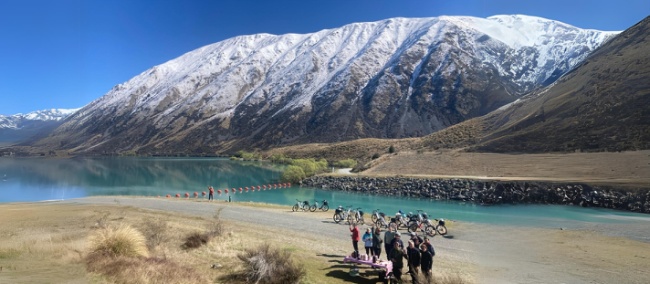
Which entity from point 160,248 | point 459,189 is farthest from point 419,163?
point 160,248

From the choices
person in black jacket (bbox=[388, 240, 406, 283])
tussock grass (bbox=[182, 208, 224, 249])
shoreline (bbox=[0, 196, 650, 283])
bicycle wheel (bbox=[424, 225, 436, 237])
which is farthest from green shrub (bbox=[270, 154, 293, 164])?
person in black jacket (bbox=[388, 240, 406, 283])

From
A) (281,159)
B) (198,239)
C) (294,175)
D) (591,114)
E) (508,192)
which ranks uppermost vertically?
(591,114)

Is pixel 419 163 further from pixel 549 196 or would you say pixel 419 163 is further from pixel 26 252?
pixel 26 252

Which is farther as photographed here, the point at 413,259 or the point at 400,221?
the point at 400,221

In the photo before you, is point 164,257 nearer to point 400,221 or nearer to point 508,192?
point 400,221

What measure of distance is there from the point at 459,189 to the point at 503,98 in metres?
140

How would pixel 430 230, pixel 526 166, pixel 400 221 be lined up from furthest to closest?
1. pixel 526 166
2. pixel 400 221
3. pixel 430 230

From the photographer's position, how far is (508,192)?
45625 mm

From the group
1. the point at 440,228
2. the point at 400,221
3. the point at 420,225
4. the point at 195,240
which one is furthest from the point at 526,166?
the point at 195,240

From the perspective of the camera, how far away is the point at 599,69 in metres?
80.9

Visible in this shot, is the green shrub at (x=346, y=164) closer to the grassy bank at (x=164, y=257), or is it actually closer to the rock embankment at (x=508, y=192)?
the rock embankment at (x=508, y=192)

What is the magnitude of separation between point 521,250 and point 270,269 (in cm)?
1251

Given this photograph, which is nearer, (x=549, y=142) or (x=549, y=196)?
(x=549, y=196)

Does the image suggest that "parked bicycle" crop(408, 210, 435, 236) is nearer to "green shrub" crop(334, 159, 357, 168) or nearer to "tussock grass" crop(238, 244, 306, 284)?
"tussock grass" crop(238, 244, 306, 284)
